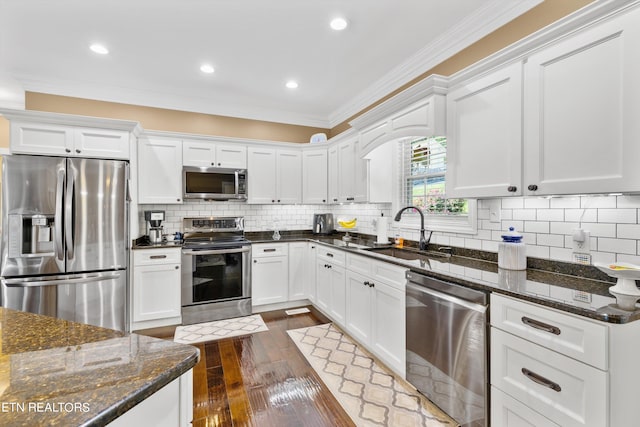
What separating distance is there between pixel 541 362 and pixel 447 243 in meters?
1.41

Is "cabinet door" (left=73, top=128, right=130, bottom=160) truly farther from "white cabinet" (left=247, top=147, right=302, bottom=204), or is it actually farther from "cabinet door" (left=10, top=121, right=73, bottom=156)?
"white cabinet" (left=247, top=147, right=302, bottom=204)

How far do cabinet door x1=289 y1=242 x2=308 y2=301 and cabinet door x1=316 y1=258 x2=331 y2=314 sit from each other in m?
0.33

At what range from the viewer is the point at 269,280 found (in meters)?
3.91

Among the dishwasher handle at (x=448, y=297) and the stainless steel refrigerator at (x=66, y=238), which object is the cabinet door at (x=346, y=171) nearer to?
the dishwasher handle at (x=448, y=297)

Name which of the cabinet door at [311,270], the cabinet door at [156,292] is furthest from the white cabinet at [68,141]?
the cabinet door at [311,270]

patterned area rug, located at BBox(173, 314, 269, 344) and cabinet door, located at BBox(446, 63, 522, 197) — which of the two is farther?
patterned area rug, located at BBox(173, 314, 269, 344)

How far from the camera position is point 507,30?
2.23 m

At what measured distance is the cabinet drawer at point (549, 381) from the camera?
3.93 ft

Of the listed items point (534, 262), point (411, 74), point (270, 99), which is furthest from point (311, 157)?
point (534, 262)

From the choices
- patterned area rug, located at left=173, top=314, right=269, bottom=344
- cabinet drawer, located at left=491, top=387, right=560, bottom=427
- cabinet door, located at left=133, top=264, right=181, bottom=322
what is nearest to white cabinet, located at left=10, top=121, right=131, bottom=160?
cabinet door, located at left=133, top=264, right=181, bottom=322

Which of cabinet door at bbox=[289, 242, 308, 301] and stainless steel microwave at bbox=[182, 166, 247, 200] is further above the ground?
stainless steel microwave at bbox=[182, 166, 247, 200]

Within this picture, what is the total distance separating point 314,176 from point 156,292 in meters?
2.53

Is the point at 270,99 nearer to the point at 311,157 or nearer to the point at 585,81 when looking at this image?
the point at 311,157

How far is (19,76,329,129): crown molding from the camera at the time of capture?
3.43 metres
